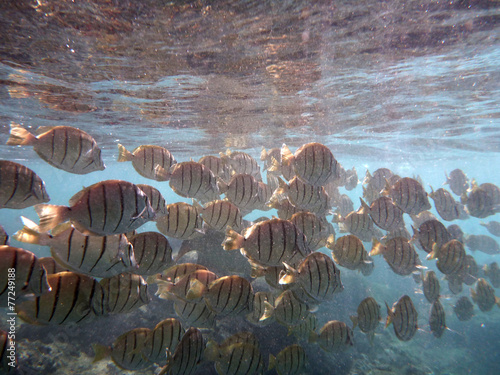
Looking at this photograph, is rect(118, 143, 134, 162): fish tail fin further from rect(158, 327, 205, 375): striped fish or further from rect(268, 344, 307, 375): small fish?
rect(268, 344, 307, 375): small fish

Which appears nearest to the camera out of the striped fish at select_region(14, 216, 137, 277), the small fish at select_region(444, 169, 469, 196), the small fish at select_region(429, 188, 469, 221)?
the striped fish at select_region(14, 216, 137, 277)

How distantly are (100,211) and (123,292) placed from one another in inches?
60.5

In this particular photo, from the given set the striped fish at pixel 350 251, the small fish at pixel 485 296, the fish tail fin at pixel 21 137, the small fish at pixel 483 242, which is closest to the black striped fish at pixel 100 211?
the fish tail fin at pixel 21 137

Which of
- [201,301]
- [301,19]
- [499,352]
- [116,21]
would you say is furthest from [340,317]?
[116,21]

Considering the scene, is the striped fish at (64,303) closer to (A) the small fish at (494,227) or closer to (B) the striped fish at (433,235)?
(B) the striped fish at (433,235)

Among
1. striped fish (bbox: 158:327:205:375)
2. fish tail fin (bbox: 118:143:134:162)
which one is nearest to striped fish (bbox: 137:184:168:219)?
fish tail fin (bbox: 118:143:134:162)

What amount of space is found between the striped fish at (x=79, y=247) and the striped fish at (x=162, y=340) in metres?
1.58

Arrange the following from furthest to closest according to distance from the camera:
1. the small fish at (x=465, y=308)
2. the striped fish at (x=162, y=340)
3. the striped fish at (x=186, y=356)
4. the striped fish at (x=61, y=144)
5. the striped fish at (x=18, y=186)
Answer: the small fish at (x=465, y=308) < the striped fish at (x=162, y=340) < the striped fish at (x=61, y=144) < the striped fish at (x=186, y=356) < the striped fish at (x=18, y=186)

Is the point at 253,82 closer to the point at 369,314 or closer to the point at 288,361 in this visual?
the point at 369,314

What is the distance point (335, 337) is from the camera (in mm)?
5363

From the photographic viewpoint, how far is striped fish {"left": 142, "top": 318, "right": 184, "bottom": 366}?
3.69 m

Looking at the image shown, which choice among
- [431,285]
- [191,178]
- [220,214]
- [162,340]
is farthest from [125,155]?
[431,285]

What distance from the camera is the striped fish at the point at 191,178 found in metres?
4.59

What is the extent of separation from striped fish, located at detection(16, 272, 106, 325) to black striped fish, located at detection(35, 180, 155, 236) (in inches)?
30.9
